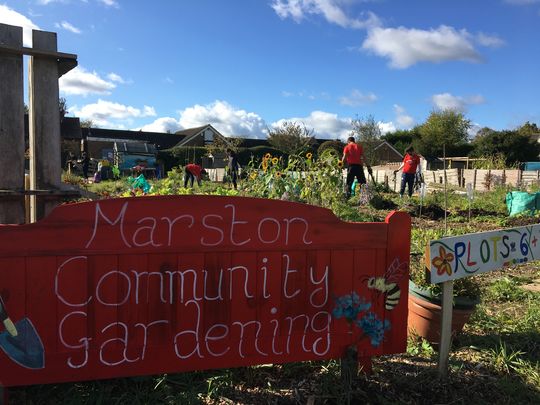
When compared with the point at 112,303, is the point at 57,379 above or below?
below

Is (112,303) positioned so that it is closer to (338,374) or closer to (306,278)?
(306,278)

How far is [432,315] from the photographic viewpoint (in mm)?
3105

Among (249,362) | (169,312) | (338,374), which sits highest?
(169,312)

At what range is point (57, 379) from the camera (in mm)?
2170

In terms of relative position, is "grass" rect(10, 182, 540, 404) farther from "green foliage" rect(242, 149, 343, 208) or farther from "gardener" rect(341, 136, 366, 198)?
"gardener" rect(341, 136, 366, 198)

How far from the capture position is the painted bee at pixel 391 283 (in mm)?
2537

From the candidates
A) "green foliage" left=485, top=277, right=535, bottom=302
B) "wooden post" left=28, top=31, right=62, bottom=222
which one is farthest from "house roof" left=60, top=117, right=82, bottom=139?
"green foliage" left=485, top=277, right=535, bottom=302

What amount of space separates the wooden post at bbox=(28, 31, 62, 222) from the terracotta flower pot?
2.75 m

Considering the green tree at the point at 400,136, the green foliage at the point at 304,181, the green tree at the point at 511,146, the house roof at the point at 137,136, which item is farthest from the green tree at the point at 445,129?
the green foliage at the point at 304,181

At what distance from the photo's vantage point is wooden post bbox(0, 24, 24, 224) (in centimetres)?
306

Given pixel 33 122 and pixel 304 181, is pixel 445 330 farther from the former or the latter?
pixel 304 181

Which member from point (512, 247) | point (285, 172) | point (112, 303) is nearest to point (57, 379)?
point (112, 303)

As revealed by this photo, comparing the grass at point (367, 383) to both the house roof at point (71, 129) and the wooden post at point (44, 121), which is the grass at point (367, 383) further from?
the house roof at point (71, 129)

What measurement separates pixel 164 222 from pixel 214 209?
0.25m
